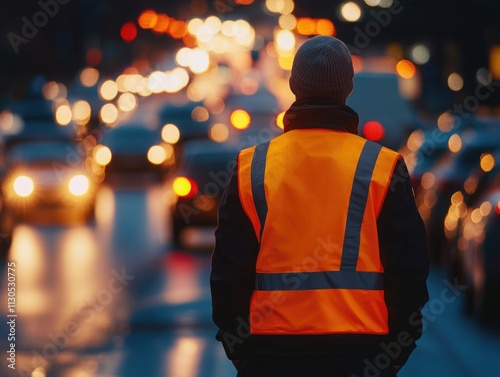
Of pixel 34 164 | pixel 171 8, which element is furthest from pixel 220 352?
pixel 171 8

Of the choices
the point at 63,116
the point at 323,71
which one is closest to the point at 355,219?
the point at 323,71

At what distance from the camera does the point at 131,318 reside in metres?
13.9

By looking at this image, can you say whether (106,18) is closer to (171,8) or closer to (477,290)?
(171,8)

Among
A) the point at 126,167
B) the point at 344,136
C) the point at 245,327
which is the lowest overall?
the point at 126,167

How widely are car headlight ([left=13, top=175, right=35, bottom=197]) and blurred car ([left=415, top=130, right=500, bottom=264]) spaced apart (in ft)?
29.4

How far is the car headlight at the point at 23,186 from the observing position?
26141 millimetres

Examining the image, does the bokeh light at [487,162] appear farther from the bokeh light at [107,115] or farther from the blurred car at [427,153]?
the bokeh light at [107,115]

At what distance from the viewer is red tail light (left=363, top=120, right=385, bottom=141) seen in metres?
30.6

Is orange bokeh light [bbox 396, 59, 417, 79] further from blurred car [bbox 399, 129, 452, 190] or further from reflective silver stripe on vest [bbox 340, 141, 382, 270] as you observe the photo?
reflective silver stripe on vest [bbox 340, 141, 382, 270]

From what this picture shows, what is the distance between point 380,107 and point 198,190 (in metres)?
10.3

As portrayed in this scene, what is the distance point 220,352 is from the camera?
11656 millimetres

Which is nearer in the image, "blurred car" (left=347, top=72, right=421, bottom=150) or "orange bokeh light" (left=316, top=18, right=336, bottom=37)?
"blurred car" (left=347, top=72, right=421, bottom=150)

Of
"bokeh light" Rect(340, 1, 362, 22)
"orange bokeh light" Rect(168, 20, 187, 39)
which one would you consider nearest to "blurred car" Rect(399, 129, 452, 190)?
"bokeh light" Rect(340, 1, 362, 22)

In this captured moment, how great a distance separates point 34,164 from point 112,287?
433 inches
